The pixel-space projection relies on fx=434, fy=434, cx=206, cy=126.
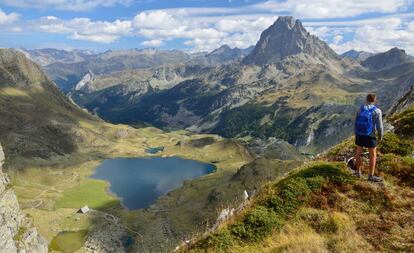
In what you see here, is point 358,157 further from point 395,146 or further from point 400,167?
point 395,146

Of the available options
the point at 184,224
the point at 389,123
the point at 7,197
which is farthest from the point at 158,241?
the point at 389,123

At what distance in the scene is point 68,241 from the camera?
527 feet

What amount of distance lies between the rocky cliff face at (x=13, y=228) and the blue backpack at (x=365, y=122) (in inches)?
4709

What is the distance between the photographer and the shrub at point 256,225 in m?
20.5

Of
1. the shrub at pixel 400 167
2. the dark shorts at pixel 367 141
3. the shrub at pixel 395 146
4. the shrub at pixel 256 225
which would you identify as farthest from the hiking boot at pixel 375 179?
the shrub at pixel 256 225

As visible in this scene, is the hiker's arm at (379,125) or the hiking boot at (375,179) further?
the hiker's arm at (379,125)

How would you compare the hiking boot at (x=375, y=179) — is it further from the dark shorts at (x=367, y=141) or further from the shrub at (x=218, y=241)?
the shrub at (x=218, y=241)

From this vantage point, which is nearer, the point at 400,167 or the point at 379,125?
the point at 379,125

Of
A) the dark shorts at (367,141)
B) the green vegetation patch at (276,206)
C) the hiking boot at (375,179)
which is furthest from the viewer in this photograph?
the dark shorts at (367,141)

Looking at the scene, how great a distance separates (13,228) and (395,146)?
12745cm

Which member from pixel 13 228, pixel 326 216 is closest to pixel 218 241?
pixel 326 216

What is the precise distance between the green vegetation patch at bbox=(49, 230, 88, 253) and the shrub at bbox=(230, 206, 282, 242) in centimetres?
14459

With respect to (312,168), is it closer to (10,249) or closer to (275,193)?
(275,193)

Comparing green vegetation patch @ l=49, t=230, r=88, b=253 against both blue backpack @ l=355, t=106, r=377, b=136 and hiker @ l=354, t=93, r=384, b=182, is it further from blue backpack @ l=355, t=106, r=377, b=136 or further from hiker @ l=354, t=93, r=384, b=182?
blue backpack @ l=355, t=106, r=377, b=136
